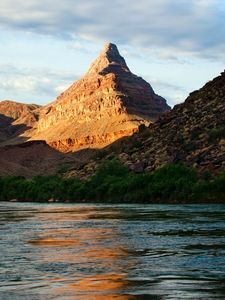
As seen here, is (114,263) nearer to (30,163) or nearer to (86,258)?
(86,258)

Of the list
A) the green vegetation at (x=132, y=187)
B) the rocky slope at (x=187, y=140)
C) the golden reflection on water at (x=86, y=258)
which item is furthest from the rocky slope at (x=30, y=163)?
the golden reflection on water at (x=86, y=258)

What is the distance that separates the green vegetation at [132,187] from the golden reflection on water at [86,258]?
4108 centimetres

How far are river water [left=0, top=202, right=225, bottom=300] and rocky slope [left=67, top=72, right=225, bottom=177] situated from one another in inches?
2008

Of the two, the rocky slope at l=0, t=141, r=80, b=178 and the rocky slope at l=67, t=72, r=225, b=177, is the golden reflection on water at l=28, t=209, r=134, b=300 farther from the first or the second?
the rocky slope at l=0, t=141, r=80, b=178

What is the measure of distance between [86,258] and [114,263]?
1.61 metres

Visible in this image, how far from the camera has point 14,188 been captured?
112 m

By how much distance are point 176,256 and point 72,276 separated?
5.08 metres

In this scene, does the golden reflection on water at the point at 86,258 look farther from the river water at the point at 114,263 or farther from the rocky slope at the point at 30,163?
the rocky slope at the point at 30,163

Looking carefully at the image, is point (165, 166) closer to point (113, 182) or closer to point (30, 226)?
point (113, 182)

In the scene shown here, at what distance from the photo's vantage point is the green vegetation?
75000 millimetres

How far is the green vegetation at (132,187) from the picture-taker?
2953 inches

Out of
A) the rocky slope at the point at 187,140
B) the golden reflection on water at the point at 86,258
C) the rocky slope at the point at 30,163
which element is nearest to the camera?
the golden reflection on water at the point at 86,258

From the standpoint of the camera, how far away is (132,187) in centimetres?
8488

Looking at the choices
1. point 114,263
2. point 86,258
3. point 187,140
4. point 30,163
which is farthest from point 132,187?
point 30,163
